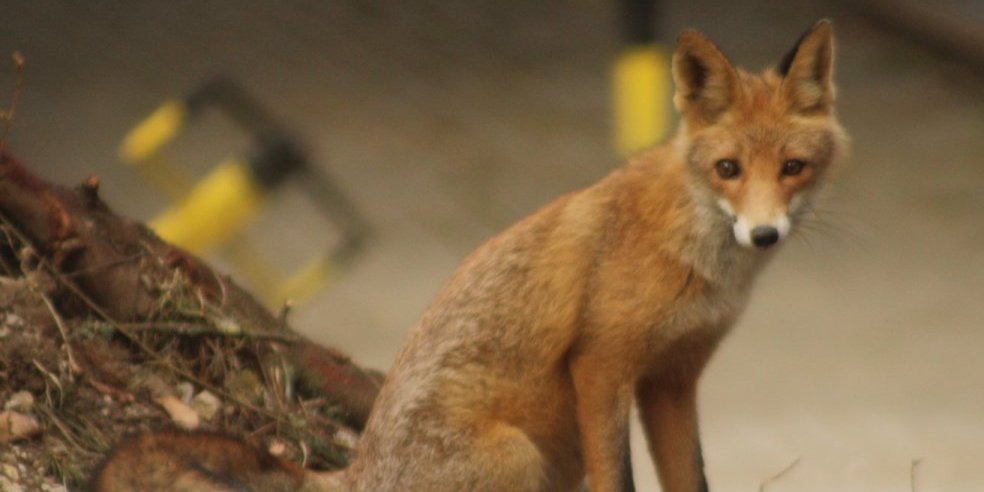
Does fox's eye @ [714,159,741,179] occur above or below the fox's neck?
above

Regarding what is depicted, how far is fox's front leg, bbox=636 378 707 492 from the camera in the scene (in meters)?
3.49

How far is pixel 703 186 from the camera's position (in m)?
3.24

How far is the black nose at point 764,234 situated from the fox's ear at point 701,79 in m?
0.40

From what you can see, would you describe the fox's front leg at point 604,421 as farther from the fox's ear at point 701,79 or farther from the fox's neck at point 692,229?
the fox's ear at point 701,79

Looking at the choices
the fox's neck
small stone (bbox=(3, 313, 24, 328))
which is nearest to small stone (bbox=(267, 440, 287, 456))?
small stone (bbox=(3, 313, 24, 328))

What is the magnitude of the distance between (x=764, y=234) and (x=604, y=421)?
61cm

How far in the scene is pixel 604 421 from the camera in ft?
10.6

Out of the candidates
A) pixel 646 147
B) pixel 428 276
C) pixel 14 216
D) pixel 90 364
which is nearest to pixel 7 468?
pixel 90 364

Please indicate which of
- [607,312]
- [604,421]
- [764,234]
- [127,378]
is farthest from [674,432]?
[127,378]

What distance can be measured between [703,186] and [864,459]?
259 cm

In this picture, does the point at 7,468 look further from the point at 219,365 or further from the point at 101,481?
the point at 219,365

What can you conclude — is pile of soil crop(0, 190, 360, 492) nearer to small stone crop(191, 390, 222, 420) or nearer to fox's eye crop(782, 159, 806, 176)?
small stone crop(191, 390, 222, 420)

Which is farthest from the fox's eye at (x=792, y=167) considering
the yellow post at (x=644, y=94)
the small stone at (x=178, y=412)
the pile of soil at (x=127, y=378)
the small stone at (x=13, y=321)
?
the small stone at (x=13, y=321)

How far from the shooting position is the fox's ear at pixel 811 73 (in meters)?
3.21
